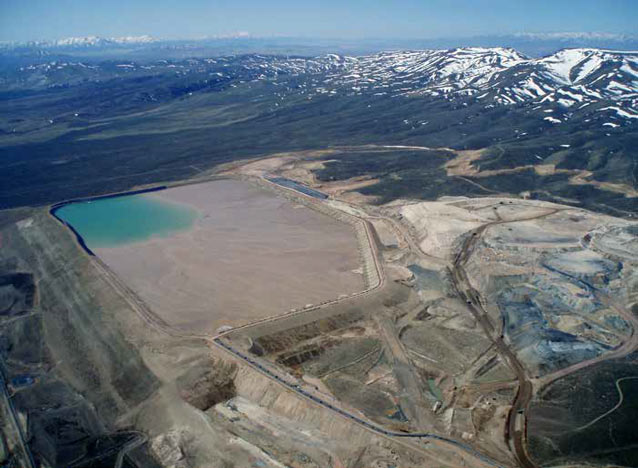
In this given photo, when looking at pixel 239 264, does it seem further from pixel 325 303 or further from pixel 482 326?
pixel 482 326

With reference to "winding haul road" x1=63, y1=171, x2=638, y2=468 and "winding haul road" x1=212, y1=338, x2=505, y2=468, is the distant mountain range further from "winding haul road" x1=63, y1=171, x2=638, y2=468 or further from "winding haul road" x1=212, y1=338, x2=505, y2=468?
"winding haul road" x1=212, y1=338, x2=505, y2=468

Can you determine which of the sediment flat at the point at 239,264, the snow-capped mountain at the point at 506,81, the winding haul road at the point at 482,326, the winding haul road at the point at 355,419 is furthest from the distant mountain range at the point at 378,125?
the winding haul road at the point at 355,419

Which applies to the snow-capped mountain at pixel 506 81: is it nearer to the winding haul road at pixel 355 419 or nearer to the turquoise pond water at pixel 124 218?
the turquoise pond water at pixel 124 218

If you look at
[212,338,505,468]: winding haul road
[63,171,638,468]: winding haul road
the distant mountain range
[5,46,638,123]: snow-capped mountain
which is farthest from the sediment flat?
[5,46,638,123]: snow-capped mountain

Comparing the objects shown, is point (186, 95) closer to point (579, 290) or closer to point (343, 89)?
point (343, 89)

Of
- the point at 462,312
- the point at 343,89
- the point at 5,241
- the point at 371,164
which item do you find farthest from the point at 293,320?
the point at 343,89
